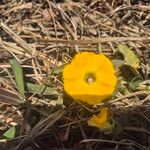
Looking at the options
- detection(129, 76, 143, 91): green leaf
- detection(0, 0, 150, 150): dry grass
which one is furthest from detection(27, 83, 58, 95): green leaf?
detection(129, 76, 143, 91): green leaf

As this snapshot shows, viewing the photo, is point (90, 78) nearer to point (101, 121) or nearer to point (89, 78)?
point (89, 78)

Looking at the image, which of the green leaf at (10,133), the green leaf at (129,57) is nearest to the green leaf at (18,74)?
the green leaf at (10,133)

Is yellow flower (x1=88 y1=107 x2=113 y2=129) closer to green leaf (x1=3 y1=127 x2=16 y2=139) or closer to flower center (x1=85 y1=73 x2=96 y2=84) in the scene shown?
flower center (x1=85 y1=73 x2=96 y2=84)

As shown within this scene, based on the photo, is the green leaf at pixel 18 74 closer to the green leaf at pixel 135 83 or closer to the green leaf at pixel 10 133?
the green leaf at pixel 10 133

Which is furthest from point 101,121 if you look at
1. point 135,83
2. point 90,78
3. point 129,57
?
point 129,57

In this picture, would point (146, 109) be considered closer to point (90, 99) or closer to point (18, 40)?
point (90, 99)

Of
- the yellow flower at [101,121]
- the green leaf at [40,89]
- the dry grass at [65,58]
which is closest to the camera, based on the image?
the yellow flower at [101,121]

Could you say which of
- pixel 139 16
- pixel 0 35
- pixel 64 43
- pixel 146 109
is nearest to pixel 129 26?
pixel 139 16
